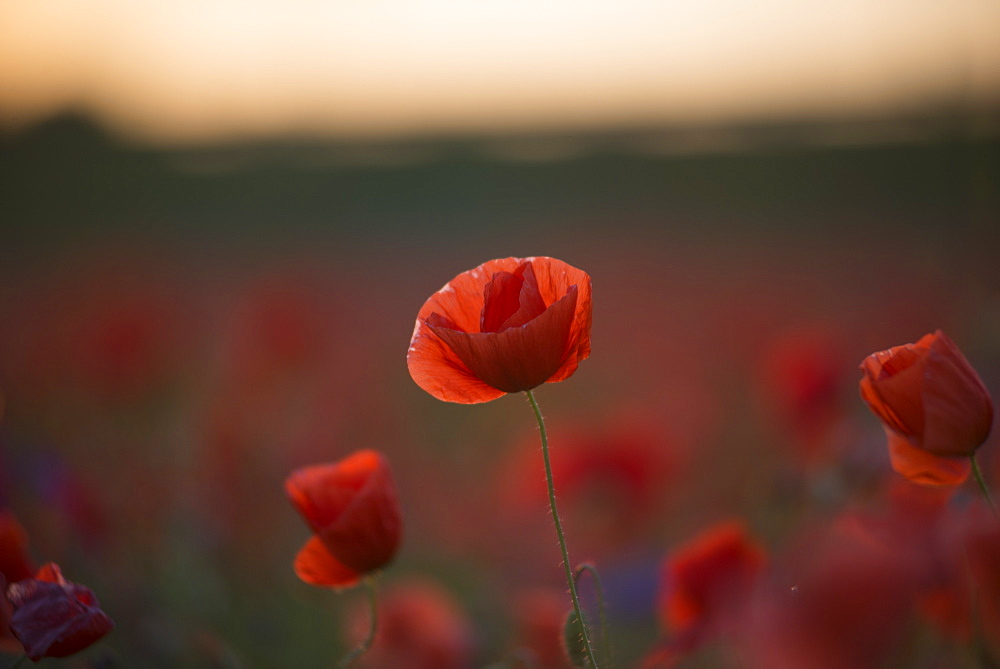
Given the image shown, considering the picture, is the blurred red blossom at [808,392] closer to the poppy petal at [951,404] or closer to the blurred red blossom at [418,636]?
the blurred red blossom at [418,636]

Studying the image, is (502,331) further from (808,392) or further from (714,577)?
(808,392)

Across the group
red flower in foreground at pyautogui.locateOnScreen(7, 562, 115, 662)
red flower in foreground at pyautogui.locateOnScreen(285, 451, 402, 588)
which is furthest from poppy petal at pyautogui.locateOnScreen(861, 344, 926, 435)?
red flower in foreground at pyautogui.locateOnScreen(7, 562, 115, 662)

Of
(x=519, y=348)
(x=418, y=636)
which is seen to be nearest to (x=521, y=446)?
(x=418, y=636)

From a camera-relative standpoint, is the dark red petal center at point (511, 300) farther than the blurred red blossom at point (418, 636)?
No

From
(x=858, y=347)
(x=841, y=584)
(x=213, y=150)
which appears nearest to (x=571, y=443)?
(x=841, y=584)

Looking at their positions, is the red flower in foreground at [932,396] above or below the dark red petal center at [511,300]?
below

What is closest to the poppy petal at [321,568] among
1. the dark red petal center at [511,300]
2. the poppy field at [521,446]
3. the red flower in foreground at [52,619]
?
the poppy field at [521,446]

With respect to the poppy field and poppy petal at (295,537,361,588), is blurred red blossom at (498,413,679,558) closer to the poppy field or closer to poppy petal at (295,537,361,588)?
the poppy field
